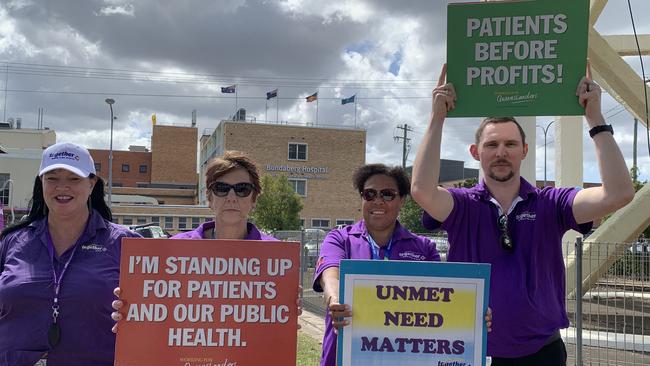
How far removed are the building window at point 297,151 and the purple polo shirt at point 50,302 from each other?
59467mm

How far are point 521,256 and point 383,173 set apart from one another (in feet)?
3.19

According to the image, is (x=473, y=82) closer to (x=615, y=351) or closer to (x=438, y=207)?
(x=438, y=207)

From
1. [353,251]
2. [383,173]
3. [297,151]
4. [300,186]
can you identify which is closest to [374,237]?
[353,251]

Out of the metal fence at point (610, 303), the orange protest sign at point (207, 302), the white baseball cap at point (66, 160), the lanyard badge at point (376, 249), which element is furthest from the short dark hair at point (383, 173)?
the metal fence at point (610, 303)

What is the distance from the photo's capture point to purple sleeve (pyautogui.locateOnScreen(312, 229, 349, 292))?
10.6 ft

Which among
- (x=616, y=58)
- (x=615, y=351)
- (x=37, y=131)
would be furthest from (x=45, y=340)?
(x=37, y=131)

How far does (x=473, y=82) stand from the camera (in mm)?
3135

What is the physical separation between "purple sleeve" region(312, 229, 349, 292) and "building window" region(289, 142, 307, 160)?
5929 cm

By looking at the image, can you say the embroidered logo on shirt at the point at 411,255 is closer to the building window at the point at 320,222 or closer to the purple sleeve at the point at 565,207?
the purple sleeve at the point at 565,207

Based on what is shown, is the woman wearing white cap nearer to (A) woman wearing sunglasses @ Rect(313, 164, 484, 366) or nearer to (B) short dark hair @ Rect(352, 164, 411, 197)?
(A) woman wearing sunglasses @ Rect(313, 164, 484, 366)

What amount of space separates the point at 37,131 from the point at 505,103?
73186 mm

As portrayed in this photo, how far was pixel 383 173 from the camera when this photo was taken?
352 centimetres

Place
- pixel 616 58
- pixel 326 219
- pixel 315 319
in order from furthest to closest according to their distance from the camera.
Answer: pixel 326 219
pixel 616 58
pixel 315 319

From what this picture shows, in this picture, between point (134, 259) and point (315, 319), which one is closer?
point (134, 259)
